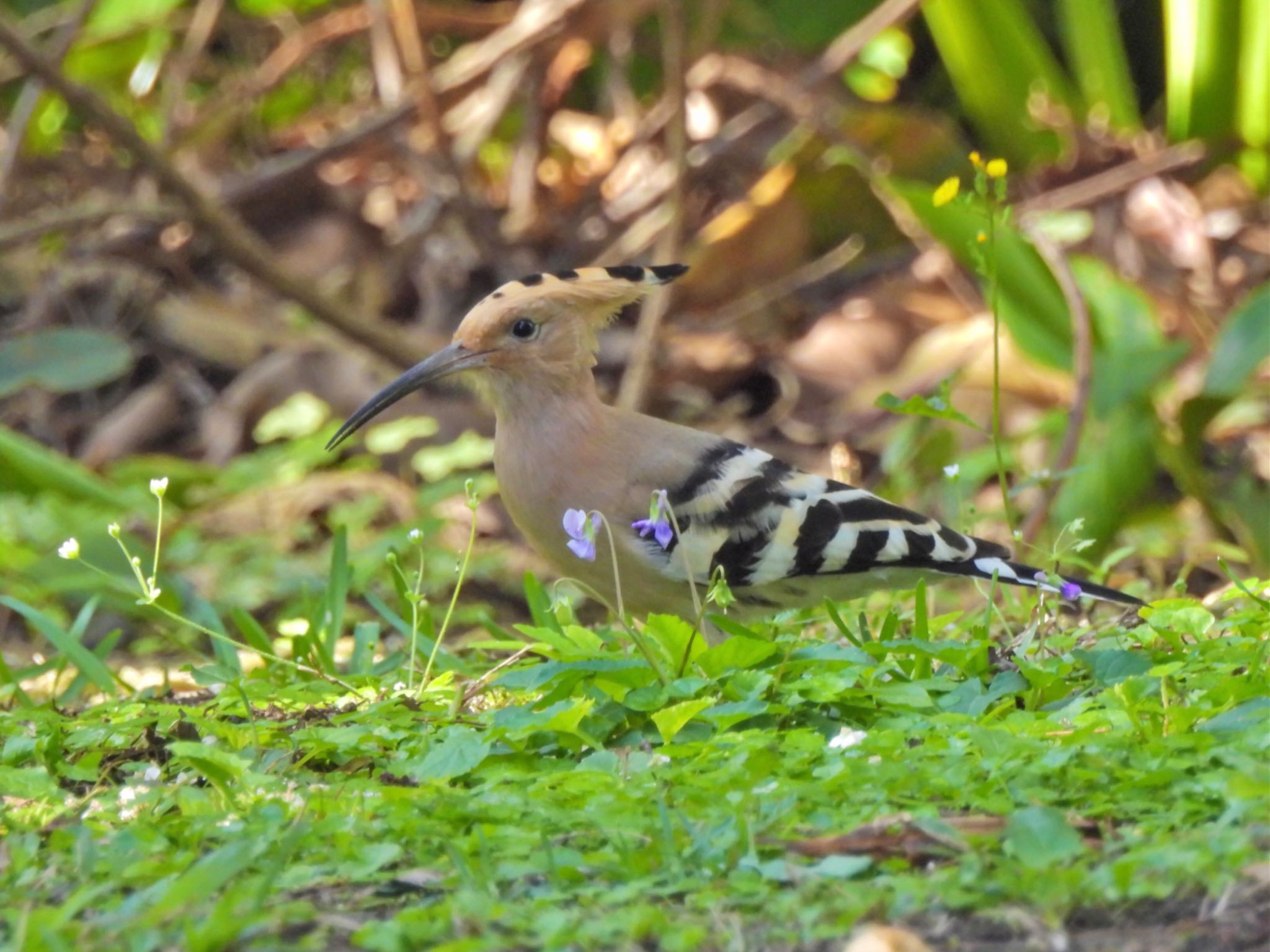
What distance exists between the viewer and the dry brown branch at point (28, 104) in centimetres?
526

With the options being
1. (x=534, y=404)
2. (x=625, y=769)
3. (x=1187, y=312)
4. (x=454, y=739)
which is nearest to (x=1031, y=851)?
(x=625, y=769)

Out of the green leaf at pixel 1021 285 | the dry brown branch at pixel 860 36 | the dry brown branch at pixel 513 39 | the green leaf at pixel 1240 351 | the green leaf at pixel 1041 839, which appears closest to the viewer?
the green leaf at pixel 1041 839

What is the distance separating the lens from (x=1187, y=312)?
6.13 meters

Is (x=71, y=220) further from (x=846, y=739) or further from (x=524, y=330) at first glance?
(x=846, y=739)

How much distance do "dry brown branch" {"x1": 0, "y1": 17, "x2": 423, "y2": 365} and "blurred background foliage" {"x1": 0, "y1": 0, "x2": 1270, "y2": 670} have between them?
0.02m

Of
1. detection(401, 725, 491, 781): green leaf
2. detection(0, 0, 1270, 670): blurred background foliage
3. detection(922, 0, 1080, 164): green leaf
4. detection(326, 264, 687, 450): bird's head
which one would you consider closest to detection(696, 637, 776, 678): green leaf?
detection(401, 725, 491, 781): green leaf

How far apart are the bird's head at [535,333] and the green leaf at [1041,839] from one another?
1849mm

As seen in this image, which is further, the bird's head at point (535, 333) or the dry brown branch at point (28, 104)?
the dry brown branch at point (28, 104)

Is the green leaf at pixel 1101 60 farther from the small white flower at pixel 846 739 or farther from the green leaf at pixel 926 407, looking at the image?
the small white flower at pixel 846 739

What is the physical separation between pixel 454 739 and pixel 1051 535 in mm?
2674

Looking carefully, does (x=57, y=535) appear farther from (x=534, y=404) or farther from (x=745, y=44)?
(x=745, y=44)

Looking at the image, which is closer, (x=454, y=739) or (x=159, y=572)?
(x=454, y=739)

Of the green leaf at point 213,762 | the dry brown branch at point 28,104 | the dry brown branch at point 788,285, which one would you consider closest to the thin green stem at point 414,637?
the green leaf at point 213,762

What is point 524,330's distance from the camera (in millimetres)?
3578
